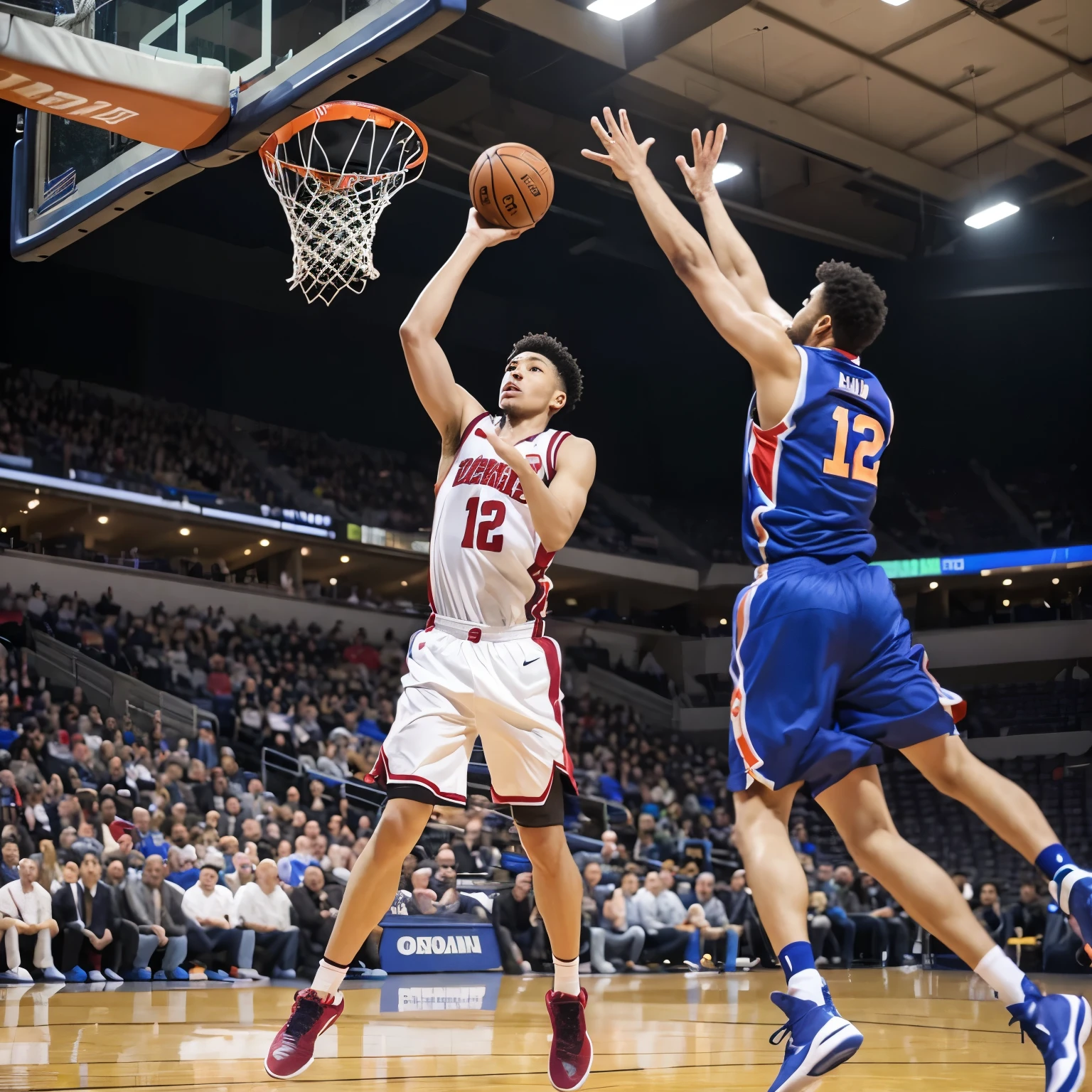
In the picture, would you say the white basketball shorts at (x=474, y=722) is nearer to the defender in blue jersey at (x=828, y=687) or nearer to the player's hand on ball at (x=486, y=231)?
the defender in blue jersey at (x=828, y=687)

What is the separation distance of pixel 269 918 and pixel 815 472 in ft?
28.8

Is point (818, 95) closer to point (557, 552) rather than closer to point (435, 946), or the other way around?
point (557, 552)

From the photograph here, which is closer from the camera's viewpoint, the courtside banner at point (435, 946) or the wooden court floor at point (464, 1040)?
the wooden court floor at point (464, 1040)

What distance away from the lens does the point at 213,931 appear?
35.9 feet

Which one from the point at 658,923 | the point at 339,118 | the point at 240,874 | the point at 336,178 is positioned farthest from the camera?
the point at 658,923

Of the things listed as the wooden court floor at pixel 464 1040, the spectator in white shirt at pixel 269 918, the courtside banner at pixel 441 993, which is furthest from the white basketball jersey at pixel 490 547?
the spectator in white shirt at pixel 269 918

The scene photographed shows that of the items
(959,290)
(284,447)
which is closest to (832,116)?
(959,290)

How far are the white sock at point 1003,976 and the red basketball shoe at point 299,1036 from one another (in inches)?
76.6

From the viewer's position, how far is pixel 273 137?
6.38m

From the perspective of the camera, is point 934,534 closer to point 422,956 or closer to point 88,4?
point 422,956

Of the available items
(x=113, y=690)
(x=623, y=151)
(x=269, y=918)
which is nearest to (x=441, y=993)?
(x=269, y=918)

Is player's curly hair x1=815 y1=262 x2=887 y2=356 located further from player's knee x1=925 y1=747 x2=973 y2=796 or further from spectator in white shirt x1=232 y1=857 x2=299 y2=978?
spectator in white shirt x1=232 y1=857 x2=299 y2=978

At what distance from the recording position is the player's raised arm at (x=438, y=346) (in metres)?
4.40

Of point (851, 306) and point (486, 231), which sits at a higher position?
point (486, 231)
